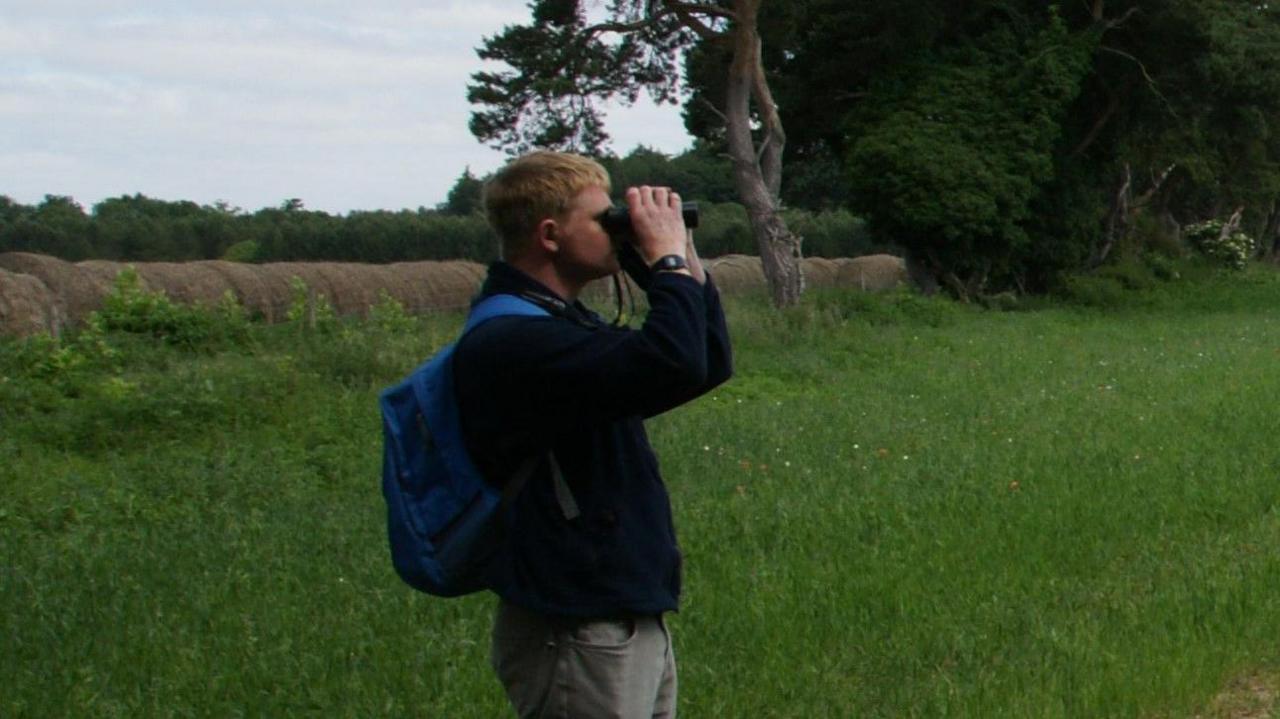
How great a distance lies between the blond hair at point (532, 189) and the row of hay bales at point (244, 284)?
42.4 feet

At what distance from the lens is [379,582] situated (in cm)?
785

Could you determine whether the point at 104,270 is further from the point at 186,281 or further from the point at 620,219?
the point at 620,219

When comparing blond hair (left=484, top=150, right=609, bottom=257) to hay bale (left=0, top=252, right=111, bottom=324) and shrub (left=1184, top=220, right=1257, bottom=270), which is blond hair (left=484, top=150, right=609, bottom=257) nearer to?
hay bale (left=0, top=252, right=111, bottom=324)

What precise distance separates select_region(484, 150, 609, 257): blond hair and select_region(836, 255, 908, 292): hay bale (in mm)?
41572

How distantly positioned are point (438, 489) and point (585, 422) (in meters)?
0.34

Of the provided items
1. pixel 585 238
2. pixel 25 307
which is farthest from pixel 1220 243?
pixel 585 238

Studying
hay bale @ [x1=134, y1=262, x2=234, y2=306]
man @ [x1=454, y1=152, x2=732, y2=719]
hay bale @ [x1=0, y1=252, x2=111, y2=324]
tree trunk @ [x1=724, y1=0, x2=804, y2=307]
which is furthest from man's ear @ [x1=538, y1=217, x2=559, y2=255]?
tree trunk @ [x1=724, y1=0, x2=804, y2=307]

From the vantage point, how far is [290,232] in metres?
50.7

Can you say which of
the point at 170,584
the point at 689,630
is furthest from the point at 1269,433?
the point at 170,584

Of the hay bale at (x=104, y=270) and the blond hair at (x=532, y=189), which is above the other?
the blond hair at (x=532, y=189)

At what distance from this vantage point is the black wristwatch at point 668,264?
3.39 meters

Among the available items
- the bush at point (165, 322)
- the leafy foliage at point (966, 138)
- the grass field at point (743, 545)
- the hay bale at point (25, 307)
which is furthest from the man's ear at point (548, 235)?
the leafy foliage at point (966, 138)

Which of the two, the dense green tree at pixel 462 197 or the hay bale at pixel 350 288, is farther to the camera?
the dense green tree at pixel 462 197

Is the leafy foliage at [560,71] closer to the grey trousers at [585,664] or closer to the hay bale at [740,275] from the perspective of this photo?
the hay bale at [740,275]
